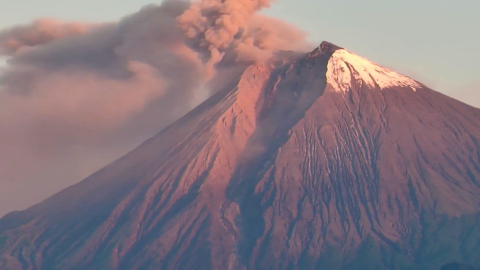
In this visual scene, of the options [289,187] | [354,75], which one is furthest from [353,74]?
[289,187]

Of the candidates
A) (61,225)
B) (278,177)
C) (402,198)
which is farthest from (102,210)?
(402,198)

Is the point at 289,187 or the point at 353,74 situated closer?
the point at 289,187

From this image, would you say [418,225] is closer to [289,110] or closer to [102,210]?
[289,110]

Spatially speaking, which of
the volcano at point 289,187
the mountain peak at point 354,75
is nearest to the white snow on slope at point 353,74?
the mountain peak at point 354,75

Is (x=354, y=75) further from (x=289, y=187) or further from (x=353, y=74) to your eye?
(x=289, y=187)

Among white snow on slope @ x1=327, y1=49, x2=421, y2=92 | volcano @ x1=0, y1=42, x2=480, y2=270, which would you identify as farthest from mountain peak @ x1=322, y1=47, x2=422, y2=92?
volcano @ x1=0, y1=42, x2=480, y2=270

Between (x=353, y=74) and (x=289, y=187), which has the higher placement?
(x=353, y=74)
